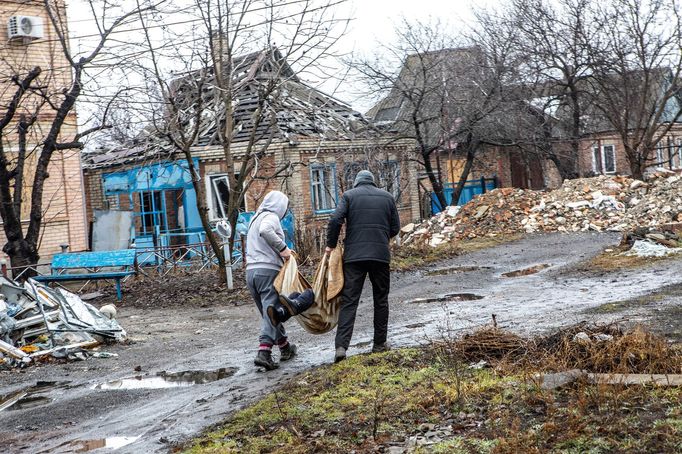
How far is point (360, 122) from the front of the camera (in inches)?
1122

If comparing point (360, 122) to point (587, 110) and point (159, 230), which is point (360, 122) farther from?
point (587, 110)

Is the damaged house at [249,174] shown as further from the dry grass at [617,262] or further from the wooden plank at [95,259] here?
the dry grass at [617,262]

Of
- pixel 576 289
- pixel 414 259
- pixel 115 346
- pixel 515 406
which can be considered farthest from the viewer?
pixel 414 259

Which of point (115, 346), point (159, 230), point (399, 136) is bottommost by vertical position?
point (115, 346)

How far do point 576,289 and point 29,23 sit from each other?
49.7ft

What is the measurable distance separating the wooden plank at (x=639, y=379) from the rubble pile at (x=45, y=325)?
6850mm

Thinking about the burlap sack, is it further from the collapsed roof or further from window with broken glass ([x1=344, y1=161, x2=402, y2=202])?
window with broken glass ([x1=344, y1=161, x2=402, y2=202])

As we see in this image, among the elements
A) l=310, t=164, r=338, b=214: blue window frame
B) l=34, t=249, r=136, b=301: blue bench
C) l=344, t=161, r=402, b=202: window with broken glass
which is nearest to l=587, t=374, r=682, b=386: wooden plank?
l=34, t=249, r=136, b=301: blue bench

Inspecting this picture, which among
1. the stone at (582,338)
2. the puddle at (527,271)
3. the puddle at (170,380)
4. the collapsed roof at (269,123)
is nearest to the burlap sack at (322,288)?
the puddle at (170,380)

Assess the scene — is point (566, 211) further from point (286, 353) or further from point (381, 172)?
point (286, 353)

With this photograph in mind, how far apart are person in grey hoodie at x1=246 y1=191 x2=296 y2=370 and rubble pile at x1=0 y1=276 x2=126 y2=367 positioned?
3010 millimetres

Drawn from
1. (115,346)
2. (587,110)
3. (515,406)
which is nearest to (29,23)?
(115,346)

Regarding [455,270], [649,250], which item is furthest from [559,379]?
[649,250]

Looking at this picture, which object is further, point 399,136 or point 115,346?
point 399,136
